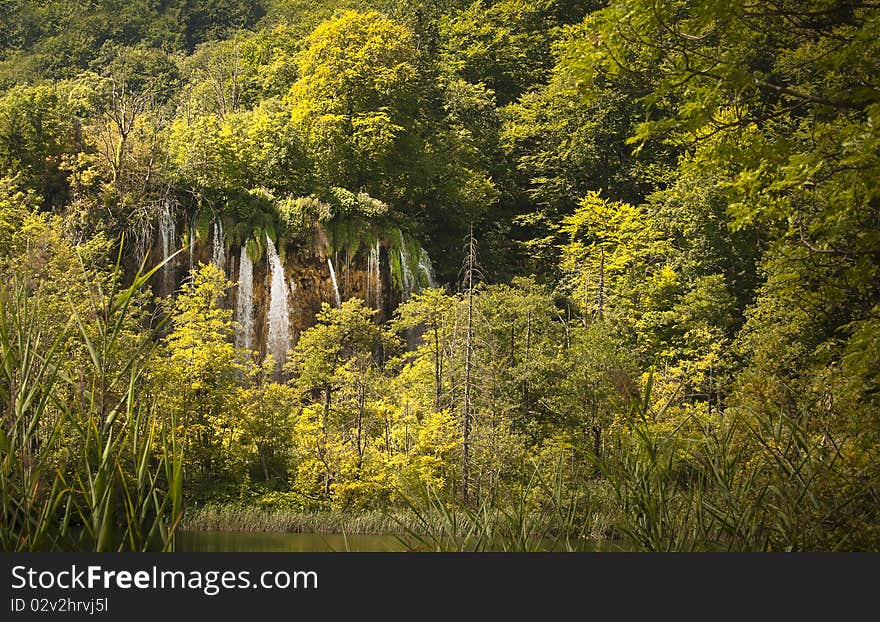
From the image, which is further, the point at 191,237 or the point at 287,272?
the point at 287,272

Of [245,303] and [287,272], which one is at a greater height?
[287,272]

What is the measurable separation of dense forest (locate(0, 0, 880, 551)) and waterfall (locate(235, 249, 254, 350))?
89 mm

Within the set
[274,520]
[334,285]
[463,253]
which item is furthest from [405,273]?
[274,520]

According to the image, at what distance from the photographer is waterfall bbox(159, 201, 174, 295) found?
23.4 metres

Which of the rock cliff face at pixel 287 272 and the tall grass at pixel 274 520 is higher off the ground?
the rock cliff face at pixel 287 272

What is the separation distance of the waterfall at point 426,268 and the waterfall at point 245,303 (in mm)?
4970

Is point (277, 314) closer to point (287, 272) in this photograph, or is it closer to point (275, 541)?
point (287, 272)

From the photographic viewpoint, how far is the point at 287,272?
25.1 m

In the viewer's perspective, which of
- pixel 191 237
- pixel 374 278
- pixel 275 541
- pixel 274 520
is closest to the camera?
pixel 275 541

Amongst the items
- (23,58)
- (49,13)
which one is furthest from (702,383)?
(49,13)

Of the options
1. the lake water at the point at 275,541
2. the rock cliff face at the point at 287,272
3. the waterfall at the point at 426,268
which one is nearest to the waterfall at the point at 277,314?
the rock cliff face at the point at 287,272

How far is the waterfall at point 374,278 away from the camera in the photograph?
26.0 meters

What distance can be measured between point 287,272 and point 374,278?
101 inches

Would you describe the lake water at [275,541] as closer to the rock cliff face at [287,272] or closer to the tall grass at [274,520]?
the tall grass at [274,520]
